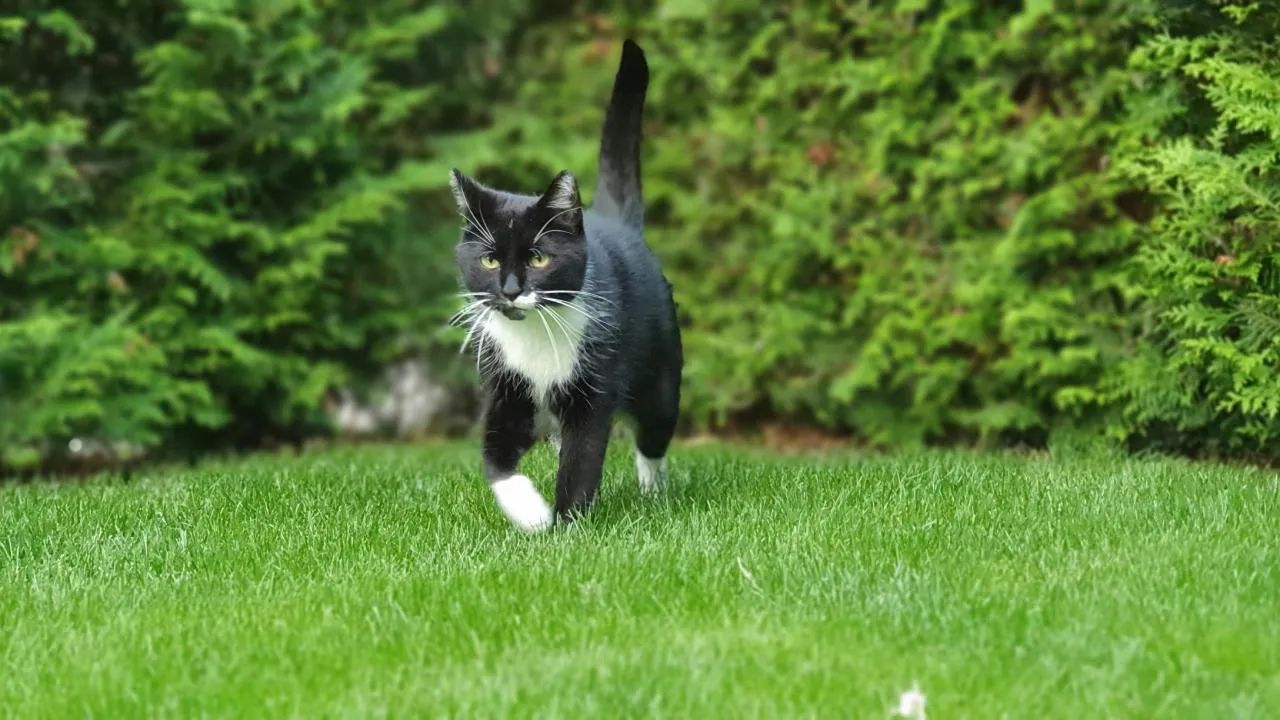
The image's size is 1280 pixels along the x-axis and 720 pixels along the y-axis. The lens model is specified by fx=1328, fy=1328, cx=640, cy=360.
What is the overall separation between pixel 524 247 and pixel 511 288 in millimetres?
173

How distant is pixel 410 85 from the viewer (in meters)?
9.80

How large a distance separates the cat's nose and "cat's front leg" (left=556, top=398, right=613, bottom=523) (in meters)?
0.54

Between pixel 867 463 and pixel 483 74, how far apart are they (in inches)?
201

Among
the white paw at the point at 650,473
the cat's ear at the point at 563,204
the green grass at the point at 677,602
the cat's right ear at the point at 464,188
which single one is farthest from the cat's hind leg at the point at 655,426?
the cat's right ear at the point at 464,188

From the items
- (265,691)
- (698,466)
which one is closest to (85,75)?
(698,466)

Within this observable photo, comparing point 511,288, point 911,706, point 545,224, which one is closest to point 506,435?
point 511,288

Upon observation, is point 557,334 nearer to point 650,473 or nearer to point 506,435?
point 506,435

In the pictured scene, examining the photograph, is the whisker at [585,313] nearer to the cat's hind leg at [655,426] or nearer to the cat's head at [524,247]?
the cat's head at [524,247]

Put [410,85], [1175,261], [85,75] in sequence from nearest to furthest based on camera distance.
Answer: [1175,261], [85,75], [410,85]

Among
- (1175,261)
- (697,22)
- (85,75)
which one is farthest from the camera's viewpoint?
(697,22)

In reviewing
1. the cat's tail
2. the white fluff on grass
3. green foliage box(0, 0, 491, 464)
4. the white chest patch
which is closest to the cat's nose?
the white chest patch

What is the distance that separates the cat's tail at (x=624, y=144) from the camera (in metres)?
5.48

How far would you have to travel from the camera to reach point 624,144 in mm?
5488

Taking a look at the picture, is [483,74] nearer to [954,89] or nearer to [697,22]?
[697,22]
